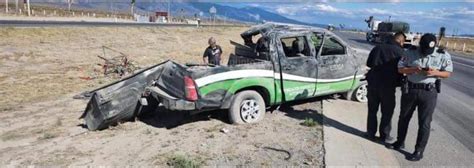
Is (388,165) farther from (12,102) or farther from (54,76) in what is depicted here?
(54,76)

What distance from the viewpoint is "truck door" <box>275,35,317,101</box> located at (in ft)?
26.5

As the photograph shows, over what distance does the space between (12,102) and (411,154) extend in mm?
8812

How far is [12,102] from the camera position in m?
10.4

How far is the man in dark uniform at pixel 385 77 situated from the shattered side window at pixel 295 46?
1.96 metres

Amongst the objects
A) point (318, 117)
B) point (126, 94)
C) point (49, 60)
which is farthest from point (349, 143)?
point (49, 60)

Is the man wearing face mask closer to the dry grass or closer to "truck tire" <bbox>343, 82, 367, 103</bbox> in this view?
"truck tire" <bbox>343, 82, 367, 103</bbox>

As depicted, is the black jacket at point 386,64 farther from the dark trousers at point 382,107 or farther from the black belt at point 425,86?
the black belt at point 425,86

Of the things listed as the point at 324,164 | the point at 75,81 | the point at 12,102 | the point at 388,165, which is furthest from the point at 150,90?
the point at 75,81

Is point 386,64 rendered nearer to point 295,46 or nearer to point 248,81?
point 248,81

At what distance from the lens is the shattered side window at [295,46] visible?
8641 mm

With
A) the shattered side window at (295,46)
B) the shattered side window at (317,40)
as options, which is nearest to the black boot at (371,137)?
the shattered side window at (295,46)

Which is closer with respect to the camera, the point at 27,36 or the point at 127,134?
the point at 127,134

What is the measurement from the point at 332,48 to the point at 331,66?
0.60 m

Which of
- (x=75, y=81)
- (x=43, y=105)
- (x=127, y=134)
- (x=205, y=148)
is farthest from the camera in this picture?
(x=75, y=81)
